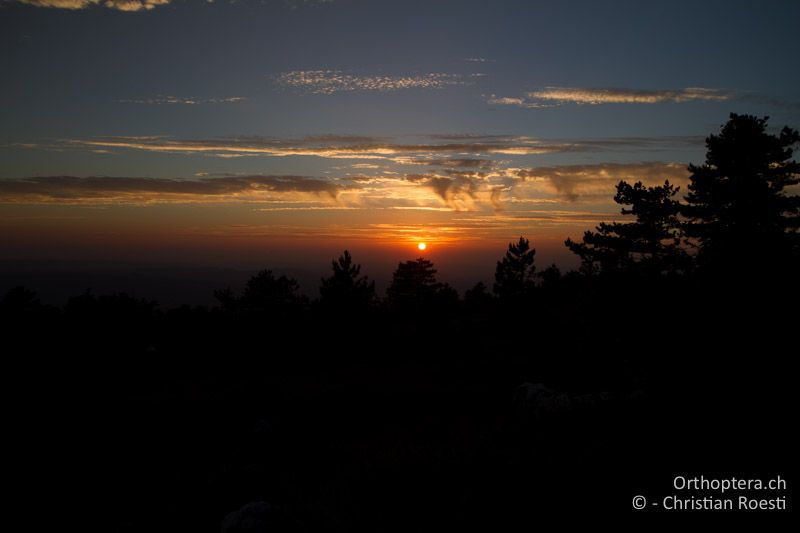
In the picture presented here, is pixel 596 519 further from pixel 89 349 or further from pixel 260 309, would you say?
pixel 260 309

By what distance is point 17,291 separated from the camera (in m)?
21.5

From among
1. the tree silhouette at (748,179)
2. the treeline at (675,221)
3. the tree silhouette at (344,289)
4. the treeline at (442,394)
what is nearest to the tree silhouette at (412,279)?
the tree silhouette at (344,289)

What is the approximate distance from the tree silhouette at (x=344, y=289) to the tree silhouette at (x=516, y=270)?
13.0 metres

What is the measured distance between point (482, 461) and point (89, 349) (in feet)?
62.5

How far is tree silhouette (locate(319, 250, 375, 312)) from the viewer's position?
33.6 meters

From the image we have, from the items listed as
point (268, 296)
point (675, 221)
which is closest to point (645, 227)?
point (675, 221)

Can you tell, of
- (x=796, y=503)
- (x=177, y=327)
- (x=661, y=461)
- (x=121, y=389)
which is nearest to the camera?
(x=796, y=503)

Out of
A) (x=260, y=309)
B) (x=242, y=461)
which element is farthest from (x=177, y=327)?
(x=242, y=461)

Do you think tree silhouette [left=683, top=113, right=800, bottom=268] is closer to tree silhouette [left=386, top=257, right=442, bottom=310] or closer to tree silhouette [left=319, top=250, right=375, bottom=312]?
tree silhouette [left=319, top=250, right=375, bottom=312]

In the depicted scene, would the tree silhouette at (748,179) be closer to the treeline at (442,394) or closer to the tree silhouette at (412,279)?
the treeline at (442,394)

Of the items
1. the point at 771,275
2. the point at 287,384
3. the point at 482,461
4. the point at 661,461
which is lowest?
the point at 287,384

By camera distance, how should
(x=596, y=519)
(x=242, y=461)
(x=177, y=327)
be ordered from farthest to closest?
1. (x=177, y=327)
2. (x=242, y=461)
3. (x=596, y=519)

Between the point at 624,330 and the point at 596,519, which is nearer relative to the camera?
the point at 596,519

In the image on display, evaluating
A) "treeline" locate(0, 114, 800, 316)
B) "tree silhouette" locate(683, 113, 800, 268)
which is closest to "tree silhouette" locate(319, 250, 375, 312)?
"treeline" locate(0, 114, 800, 316)
